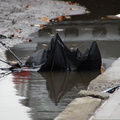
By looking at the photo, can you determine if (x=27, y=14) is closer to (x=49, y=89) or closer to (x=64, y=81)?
(x=64, y=81)

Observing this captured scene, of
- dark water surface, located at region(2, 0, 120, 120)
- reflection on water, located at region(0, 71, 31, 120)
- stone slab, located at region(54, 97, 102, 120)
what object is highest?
stone slab, located at region(54, 97, 102, 120)

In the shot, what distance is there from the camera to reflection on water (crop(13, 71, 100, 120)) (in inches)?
290

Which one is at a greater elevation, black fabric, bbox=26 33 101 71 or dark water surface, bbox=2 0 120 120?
black fabric, bbox=26 33 101 71

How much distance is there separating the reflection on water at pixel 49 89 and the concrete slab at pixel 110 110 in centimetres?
74

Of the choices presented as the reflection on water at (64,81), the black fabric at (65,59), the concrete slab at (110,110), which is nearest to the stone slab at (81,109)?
the concrete slab at (110,110)

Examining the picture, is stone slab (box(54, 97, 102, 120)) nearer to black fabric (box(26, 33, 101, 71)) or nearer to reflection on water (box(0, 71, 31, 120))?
reflection on water (box(0, 71, 31, 120))

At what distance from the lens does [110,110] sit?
662 cm

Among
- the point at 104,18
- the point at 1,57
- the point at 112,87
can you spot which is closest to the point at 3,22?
the point at 104,18

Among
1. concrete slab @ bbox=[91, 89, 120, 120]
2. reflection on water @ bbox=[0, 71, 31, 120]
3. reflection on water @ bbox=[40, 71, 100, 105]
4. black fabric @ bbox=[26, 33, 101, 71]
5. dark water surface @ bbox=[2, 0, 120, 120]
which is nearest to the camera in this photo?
concrete slab @ bbox=[91, 89, 120, 120]

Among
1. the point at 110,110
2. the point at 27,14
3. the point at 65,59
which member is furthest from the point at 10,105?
the point at 27,14

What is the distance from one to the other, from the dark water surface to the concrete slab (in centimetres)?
74

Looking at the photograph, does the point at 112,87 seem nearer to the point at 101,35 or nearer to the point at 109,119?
the point at 109,119

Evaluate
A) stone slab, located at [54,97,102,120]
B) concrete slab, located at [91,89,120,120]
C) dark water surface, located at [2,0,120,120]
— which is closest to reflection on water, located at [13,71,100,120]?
dark water surface, located at [2,0,120,120]

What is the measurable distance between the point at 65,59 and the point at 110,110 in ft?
11.6
